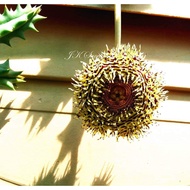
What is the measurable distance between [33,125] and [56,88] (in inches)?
7.8

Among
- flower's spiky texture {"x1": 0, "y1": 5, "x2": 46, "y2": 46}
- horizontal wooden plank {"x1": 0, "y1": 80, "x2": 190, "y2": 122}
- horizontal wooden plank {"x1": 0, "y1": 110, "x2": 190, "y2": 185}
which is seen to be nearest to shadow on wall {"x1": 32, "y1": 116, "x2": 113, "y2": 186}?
horizontal wooden plank {"x1": 0, "y1": 110, "x2": 190, "y2": 185}

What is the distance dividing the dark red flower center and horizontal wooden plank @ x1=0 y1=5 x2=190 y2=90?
0.36 meters

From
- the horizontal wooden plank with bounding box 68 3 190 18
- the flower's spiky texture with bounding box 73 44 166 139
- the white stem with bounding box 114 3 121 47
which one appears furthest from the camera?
the horizontal wooden plank with bounding box 68 3 190 18

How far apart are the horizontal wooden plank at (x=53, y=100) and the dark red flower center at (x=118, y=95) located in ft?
1.05

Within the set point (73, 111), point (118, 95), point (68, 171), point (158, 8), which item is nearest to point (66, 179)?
point (68, 171)

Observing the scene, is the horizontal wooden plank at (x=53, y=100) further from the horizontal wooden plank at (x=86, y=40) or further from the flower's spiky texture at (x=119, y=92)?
the flower's spiky texture at (x=119, y=92)

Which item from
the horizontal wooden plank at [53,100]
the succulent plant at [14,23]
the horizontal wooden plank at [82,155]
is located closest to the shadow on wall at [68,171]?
the horizontal wooden plank at [82,155]

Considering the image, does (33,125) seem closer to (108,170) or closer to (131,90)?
(108,170)

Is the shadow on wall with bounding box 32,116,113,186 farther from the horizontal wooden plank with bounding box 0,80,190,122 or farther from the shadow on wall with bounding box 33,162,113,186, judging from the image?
the horizontal wooden plank with bounding box 0,80,190,122

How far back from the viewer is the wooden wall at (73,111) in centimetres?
186

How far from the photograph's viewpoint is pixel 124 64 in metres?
1.61

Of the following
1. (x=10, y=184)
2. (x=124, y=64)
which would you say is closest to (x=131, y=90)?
(x=124, y=64)

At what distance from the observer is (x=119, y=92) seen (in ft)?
5.43

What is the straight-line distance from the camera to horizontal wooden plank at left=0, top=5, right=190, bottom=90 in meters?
1.96
